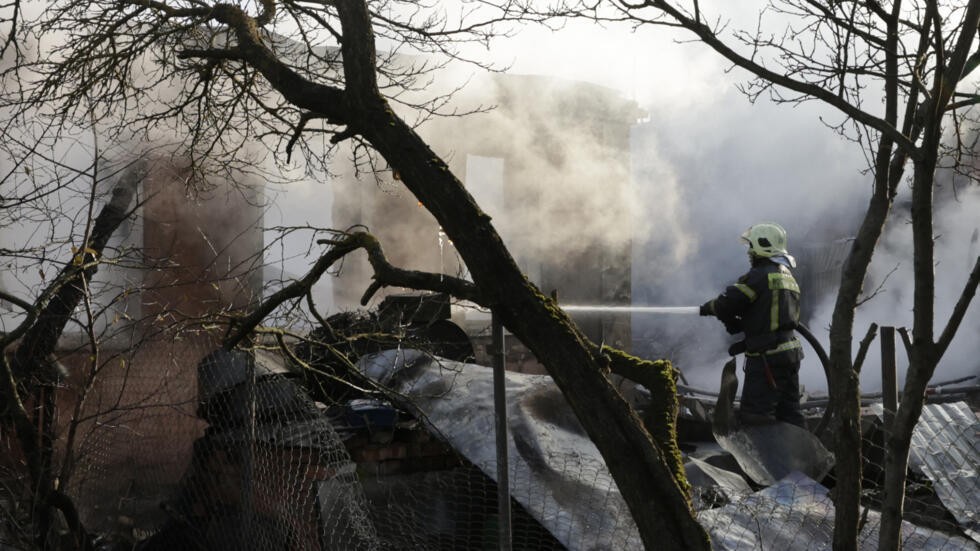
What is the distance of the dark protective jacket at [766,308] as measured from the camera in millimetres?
6500

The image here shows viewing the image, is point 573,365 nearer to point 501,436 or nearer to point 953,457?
point 501,436

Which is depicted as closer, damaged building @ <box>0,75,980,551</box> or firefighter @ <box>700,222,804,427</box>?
damaged building @ <box>0,75,980,551</box>

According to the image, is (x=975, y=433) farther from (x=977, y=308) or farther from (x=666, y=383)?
(x=977, y=308)

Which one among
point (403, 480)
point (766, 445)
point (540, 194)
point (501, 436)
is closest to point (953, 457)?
point (766, 445)

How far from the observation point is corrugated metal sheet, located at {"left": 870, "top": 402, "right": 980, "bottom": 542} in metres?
4.93

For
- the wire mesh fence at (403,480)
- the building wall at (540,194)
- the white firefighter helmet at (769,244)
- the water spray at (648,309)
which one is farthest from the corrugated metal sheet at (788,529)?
the building wall at (540,194)

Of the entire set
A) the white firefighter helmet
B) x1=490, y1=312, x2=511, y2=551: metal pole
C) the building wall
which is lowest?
x1=490, y1=312, x2=511, y2=551: metal pole

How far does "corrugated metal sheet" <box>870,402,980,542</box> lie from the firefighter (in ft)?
3.00

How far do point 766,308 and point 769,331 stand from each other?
6.5 inches

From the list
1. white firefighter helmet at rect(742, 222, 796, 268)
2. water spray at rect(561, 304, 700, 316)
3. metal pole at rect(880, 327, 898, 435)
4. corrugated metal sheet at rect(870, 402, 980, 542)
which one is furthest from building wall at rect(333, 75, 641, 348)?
metal pole at rect(880, 327, 898, 435)

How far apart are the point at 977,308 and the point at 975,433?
29.4 ft

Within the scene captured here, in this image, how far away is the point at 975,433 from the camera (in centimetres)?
570

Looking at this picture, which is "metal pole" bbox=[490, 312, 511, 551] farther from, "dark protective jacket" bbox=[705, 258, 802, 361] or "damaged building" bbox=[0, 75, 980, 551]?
"dark protective jacket" bbox=[705, 258, 802, 361]

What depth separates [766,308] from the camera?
654 centimetres
